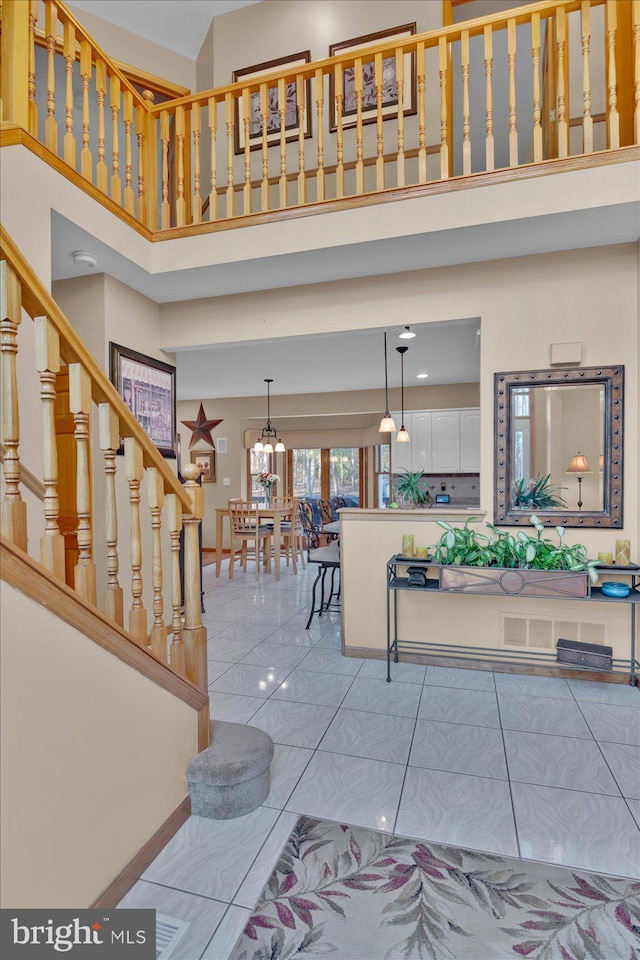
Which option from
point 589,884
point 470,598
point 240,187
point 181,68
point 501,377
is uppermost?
point 181,68

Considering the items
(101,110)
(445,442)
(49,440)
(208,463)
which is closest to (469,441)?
(445,442)

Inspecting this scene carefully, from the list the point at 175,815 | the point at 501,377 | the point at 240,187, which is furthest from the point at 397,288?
the point at 175,815

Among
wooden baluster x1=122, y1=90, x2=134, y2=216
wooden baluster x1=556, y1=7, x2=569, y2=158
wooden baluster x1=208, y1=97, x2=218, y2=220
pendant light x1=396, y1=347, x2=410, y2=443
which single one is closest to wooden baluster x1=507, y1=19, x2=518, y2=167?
wooden baluster x1=556, y1=7, x2=569, y2=158

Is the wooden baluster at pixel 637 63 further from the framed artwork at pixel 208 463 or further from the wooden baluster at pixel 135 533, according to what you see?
the framed artwork at pixel 208 463

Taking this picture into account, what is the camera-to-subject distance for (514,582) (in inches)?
108

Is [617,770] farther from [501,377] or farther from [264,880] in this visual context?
[501,377]

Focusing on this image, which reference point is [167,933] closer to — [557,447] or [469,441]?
[557,447]

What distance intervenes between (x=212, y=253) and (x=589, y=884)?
3.47 metres

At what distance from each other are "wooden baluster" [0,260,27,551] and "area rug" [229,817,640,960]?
129 centimetres

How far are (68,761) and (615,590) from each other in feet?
9.07

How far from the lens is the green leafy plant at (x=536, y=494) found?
3.01 m

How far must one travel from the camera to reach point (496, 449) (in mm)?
3088

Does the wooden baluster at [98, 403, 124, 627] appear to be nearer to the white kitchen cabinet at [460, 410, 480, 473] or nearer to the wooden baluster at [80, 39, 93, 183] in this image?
the wooden baluster at [80, 39, 93, 183]

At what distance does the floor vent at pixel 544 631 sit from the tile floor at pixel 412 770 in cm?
23
